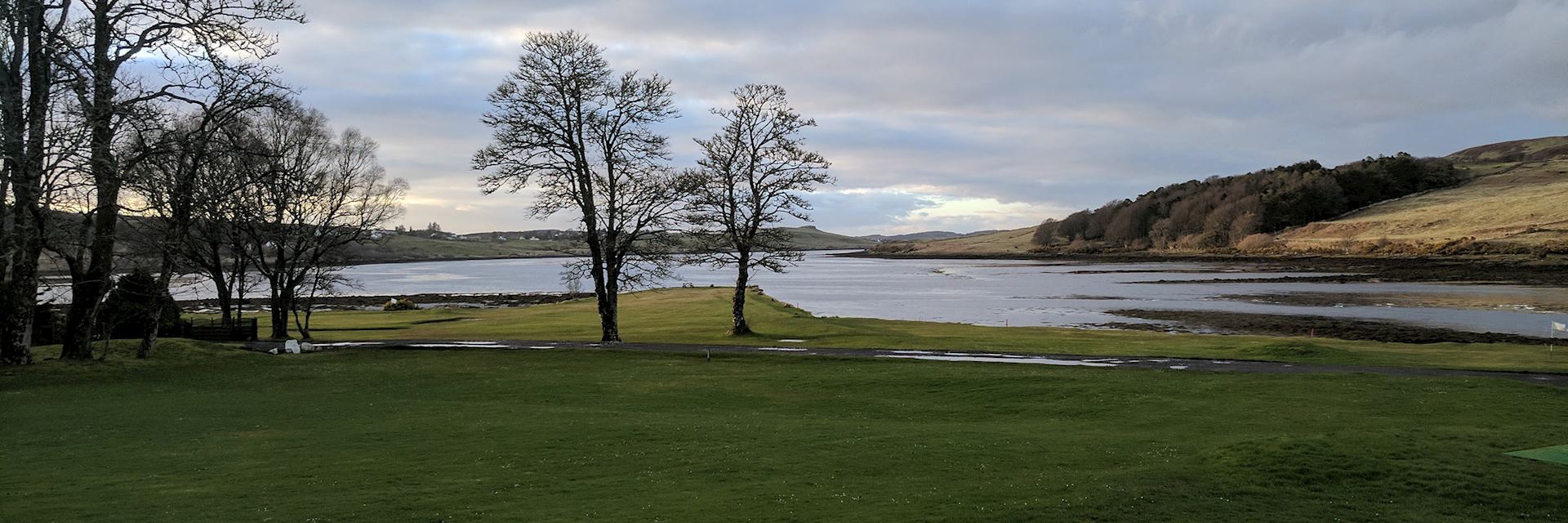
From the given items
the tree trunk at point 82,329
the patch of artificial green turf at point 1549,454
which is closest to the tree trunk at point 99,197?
the tree trunk at point 82,329

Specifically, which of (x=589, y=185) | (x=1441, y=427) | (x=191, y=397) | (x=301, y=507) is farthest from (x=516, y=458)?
(x=589, y=185)

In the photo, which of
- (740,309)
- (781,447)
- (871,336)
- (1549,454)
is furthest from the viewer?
(740,309)

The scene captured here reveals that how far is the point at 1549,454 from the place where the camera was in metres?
13.4

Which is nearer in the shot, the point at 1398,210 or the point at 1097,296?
the point at 1097,296

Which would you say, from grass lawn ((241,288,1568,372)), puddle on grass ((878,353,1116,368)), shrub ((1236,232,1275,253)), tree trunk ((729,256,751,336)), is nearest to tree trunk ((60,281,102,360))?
grass lawn ((241,288,1568,372))

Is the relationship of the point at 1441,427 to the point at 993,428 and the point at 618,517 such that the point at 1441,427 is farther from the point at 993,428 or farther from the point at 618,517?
the point at 618,517

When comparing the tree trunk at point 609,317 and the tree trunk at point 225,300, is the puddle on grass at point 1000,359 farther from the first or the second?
the tree trunk at point 225,300

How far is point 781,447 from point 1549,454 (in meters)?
11.6

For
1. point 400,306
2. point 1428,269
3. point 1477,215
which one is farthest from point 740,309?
point 1477,215

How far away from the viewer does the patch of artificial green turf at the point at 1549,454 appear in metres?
13.1

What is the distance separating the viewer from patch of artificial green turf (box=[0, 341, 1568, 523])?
36.4 ft

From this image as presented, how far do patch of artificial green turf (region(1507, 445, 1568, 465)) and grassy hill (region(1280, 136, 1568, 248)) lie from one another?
12399cm

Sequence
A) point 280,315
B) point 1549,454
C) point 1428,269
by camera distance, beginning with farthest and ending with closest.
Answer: point 1428,269 < point 280,315 < point 1549,454

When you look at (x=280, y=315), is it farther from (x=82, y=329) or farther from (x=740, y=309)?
(x=740, y=309)
